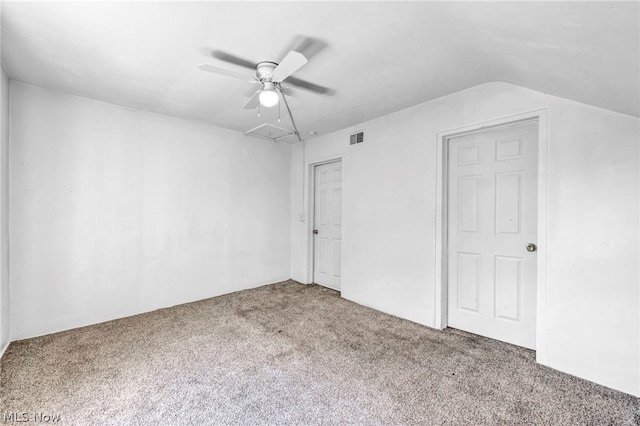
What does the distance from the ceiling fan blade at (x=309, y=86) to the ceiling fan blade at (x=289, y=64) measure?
1.44ft

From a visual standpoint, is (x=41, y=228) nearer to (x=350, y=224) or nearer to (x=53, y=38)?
(x=53, y=38)

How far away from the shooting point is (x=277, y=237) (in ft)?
15.2

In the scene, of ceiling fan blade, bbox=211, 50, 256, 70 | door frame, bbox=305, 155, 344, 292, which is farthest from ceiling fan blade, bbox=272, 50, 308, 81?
door frame, bbox=305, 155, 344, 292

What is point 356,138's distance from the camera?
3.73m

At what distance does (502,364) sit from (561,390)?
0.37 meters

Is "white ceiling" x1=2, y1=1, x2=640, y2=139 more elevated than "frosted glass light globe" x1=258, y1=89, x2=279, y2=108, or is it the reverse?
"white ceiling" x1=2, y1=1, x2=640, y2=139

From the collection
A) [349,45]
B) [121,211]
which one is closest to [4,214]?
[121,211]

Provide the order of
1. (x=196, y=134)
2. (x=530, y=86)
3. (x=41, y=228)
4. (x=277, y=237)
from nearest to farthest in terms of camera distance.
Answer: (x=530, y=86) → (x=41, y=228) → (x=196, y=134) → (x=277, y=237)

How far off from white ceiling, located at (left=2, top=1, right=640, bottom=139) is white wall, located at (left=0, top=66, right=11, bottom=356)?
272mm

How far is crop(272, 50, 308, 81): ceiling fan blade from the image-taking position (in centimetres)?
175

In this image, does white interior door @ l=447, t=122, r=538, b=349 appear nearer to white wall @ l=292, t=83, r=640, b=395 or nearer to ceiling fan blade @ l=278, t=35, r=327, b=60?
white wall @ l=292, t=83, r=640, b=395

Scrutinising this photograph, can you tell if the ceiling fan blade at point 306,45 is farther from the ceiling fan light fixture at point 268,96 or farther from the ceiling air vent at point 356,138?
the ceiling air vent at point 356,138

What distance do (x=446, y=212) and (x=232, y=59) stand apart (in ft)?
8.13

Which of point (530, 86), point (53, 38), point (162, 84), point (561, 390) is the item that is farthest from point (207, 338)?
point (530, 86)
